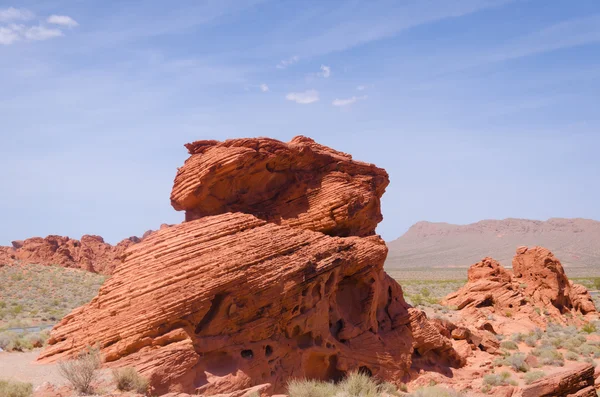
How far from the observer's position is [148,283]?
1362cm

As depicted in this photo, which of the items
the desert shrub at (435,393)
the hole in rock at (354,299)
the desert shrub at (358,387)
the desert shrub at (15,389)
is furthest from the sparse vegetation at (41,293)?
the desert shrub at (435,393)

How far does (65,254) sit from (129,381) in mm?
54033

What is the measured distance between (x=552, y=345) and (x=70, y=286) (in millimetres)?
Result: 36570

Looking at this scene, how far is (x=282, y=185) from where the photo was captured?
18047 millimetres

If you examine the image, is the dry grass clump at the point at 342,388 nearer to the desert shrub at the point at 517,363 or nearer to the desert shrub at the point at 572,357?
the desert shrub at the point at 517,363

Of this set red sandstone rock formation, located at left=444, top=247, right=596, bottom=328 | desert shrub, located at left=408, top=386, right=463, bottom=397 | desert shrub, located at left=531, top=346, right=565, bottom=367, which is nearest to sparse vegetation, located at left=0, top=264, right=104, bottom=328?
desert shrub, located at left=408, top=386, right=463, bottom=397

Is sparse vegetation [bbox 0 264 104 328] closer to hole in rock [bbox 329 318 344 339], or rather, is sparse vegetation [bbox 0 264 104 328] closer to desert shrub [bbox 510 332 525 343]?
hole in rock [bbox 329 318 344 339]

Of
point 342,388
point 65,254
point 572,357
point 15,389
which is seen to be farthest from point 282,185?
point 65,254

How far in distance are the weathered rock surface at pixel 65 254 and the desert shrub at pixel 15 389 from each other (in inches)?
1950

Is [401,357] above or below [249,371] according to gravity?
below

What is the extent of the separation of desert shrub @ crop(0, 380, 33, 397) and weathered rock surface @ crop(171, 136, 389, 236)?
22.7 feet

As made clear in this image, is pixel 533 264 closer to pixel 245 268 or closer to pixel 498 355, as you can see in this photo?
pixel 498 355

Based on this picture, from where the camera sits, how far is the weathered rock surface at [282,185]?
16.5 meters

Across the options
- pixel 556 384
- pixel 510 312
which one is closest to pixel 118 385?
pixel 556 384
